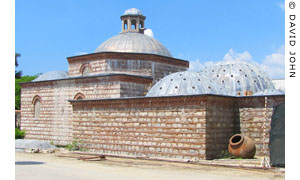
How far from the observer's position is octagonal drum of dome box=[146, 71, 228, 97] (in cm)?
1636

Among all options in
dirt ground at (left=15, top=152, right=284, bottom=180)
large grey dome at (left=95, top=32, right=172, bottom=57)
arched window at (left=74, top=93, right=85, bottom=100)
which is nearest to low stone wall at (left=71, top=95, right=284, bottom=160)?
dirt ground at (left=15, top=152, right=284, bottom=180)

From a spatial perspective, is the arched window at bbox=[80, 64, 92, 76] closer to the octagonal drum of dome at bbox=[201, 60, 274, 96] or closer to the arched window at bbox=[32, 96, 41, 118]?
the arched window at bbox=[32, 96, 41, 118]

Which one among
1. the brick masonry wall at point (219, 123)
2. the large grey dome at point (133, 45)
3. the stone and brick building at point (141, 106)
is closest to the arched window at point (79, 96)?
the stone and brick building at point (141, 106)

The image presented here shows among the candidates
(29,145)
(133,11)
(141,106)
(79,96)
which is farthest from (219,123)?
(133,11)

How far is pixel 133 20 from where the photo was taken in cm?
2516

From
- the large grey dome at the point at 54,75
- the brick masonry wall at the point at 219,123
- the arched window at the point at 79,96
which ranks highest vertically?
the large grey dome at the point at 54,75

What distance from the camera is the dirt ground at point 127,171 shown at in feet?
34.2

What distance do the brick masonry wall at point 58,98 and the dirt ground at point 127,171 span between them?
6.02m

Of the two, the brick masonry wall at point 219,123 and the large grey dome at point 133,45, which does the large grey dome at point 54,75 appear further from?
the brick masonry wall at point 219,123

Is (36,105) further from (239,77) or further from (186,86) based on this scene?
(239,77)

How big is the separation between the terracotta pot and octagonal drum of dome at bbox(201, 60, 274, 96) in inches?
144

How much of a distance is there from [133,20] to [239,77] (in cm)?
899
